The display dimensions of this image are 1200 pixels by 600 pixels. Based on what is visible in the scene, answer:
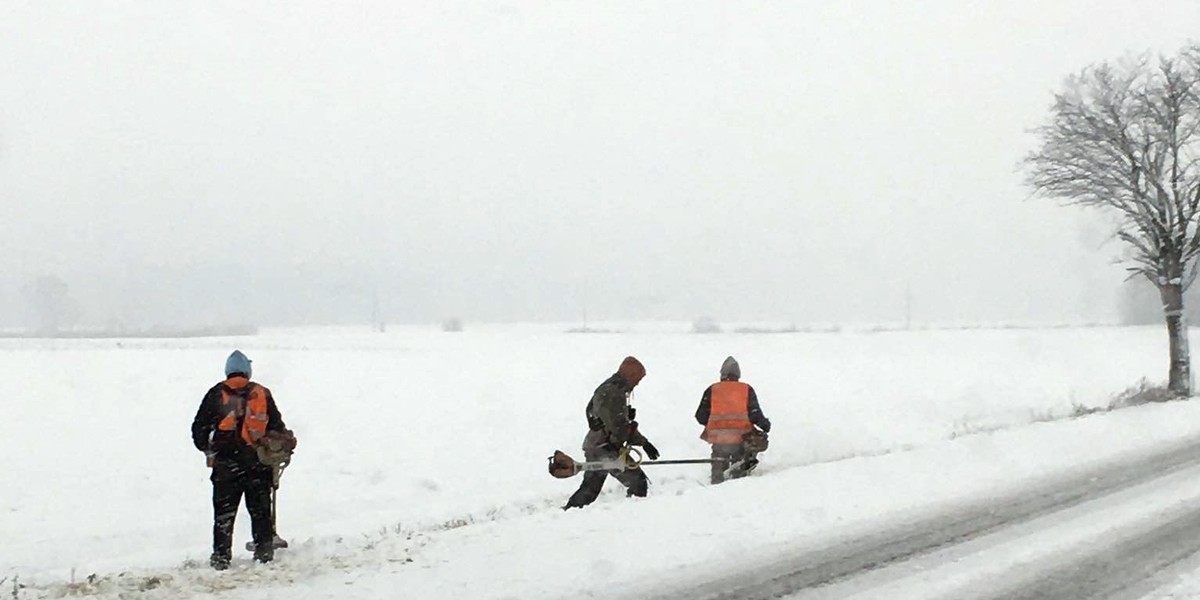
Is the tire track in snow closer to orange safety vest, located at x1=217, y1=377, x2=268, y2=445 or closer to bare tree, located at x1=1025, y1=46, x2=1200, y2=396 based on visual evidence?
orange safety vest, located at x1=217, y1=377, x2=268, y2=445

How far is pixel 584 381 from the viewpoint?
3203 centimetres

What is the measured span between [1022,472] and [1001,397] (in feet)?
67.9

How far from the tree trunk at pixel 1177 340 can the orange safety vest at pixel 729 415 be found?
16576mm

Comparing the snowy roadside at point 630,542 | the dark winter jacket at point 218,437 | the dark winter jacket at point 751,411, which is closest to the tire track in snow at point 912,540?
the snowy roadside at point 630,542

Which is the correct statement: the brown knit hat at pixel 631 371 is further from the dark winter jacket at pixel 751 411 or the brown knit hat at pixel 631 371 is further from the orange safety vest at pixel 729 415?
the orange safety vest at pixel 729 415

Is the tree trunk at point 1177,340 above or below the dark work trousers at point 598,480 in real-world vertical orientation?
above

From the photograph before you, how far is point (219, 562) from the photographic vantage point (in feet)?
23.3

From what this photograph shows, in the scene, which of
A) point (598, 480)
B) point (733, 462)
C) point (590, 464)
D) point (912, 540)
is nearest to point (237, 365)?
point (590, 464)

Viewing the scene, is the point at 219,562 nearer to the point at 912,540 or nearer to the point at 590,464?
the point at 590,464

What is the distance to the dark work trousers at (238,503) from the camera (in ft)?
23.6

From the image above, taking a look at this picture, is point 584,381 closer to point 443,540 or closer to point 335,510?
point 335,510

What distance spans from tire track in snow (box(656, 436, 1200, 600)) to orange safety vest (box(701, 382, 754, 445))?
9.20 feet

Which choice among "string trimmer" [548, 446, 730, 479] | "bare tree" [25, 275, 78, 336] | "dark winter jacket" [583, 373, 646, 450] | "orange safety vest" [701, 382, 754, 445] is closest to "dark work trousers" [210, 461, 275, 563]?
"string trimmer" [548, 446, 730, 479]

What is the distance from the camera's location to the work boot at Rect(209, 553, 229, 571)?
7.04m
